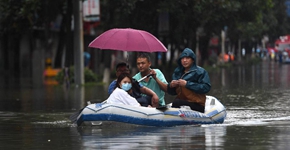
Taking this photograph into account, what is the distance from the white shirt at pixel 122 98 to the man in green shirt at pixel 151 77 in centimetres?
76

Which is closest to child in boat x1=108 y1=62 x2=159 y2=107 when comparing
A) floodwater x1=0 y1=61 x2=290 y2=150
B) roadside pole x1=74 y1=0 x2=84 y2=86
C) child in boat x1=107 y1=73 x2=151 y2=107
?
child in boat x1=107 y1=73 x2=151 y2=107

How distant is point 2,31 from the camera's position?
145 feet

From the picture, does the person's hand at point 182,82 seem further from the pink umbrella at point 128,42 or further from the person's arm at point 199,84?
the pink umbrella at point 128,42

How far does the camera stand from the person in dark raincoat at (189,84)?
50.7ft

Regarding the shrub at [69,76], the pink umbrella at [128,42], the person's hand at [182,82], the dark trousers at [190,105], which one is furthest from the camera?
the shrub at [69,76]

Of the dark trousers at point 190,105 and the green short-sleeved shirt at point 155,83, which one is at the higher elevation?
the green short-sleeved shirt at point 155,83

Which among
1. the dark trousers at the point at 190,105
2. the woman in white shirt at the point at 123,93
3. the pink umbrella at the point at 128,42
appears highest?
the pink umbrella at the point at 128,42

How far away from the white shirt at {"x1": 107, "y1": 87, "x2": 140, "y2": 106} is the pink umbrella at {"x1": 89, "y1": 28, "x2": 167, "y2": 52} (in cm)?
122

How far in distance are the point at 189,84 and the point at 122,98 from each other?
127cm

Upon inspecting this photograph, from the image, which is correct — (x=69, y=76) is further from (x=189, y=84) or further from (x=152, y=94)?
(x=189, y=84)

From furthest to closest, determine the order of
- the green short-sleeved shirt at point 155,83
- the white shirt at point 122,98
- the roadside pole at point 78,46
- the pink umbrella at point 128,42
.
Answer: the roadside pole at point 78,46 → the pink umbrella at point 128,42 → the green short-sleeved shirt at point 155,83 → the white shirt at point 122,98

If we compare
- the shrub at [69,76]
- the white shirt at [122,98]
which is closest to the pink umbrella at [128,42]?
the white shirt at [122,98]

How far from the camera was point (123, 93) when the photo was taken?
592 inches

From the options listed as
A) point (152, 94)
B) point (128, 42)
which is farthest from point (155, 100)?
point (128, 42)
